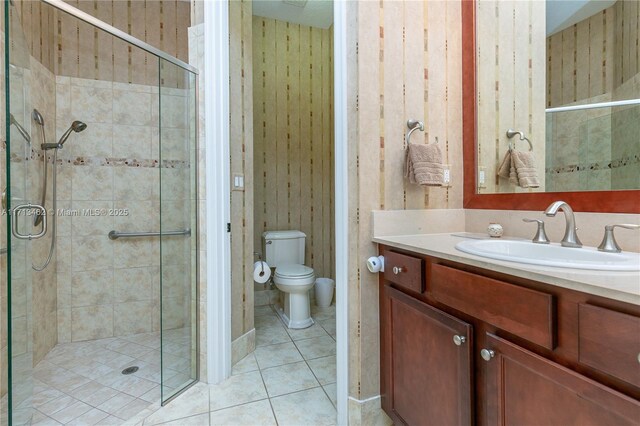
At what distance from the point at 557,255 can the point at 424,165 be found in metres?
0.59

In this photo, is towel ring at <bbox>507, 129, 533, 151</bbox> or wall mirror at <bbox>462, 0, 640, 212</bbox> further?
towel ring at <bbox>507, 129, 533, 151</bbox>

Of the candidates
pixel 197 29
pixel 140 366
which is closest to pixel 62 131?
pixel 197 29

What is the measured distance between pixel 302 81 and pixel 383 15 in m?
1.90

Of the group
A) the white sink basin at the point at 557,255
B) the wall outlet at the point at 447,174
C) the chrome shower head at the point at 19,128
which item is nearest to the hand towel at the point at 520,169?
the wall outlet at the point at 447,174

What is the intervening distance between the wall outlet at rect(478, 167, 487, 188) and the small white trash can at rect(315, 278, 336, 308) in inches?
70.3

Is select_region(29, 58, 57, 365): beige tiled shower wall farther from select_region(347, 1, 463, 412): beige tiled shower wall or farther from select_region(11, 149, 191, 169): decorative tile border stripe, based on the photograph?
select_region(347, 1, 463, 412): beige tiled shower wall

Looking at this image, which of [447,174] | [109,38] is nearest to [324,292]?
[447,174]

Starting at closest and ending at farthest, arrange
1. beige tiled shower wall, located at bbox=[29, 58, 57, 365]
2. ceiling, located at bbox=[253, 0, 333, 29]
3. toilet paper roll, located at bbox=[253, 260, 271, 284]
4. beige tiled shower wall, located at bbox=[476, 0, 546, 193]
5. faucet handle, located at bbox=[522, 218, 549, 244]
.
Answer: faucet handle, located at bbox=[522, 218, 549, 244] → beige tiled shower wall, located at bbox=[476, 0, 546, 193] → beige tiled shower wall, located at bbox=[29, 58, 57, 365] → toilet paper roll, located at bbox=[253, 260, 271, 284] → ceiling, located at bbox=[253, 0, 333, 29]

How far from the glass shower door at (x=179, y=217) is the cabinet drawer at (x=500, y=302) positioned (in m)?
1.35

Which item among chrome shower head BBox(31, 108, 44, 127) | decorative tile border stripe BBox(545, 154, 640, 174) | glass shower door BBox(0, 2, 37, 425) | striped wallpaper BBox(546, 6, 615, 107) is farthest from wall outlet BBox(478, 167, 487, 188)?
chrome shower head BBox(31, 108, 44, 127)

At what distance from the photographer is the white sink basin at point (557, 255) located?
0.73m

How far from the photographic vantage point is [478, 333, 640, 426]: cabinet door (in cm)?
60

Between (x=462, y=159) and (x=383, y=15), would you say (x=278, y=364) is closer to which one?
(x=462, y=159)

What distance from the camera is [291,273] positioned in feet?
7.99
